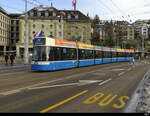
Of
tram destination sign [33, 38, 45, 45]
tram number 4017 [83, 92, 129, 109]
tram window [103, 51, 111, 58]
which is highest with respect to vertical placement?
tram destination sign [33, 38, 45, 45]

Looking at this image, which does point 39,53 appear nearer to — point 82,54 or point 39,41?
point 39,41

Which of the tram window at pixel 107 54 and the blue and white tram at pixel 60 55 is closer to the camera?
the blue and white tram at pixel 60 55

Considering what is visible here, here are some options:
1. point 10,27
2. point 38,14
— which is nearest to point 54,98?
point 38,14

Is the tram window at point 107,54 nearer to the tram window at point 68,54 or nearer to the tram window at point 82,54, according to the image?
the tram window at point 82,54

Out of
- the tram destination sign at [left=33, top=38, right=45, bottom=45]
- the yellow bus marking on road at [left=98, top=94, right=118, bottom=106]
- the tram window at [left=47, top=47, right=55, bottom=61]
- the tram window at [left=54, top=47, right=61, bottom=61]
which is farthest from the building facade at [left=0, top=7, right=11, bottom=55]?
the yellow bus marking on road at [left=98, top=94, right=118, bottom=106]

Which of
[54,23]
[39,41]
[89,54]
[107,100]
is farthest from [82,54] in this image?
[54,23]

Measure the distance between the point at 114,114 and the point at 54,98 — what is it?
2666mm

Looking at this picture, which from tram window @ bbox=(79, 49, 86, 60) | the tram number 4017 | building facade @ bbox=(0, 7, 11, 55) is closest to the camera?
the tram number 4017

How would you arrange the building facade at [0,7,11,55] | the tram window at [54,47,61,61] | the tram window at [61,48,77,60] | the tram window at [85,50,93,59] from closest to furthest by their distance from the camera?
1. the tram window at [54,47,61,61]
2. the tram window at [61,48,77,60]
3. the tram window at [85,50,93,59]
4. the building facade at [0,7,11,55]

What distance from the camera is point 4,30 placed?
82688 mm

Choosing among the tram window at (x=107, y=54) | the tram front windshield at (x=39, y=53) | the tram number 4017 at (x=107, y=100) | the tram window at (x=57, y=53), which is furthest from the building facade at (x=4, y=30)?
the tram number 4017 at (x=107, y=100)

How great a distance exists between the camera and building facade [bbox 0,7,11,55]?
78750mm

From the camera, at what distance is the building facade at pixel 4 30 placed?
258 feet

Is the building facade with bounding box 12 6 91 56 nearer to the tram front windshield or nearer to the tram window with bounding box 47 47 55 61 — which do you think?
the tram window with bounding box 47 47 55 61
